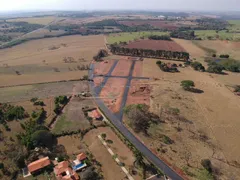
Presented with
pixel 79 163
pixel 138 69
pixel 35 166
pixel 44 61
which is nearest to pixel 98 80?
pixel 138 69

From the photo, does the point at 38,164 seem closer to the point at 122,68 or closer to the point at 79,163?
the point at 79,163

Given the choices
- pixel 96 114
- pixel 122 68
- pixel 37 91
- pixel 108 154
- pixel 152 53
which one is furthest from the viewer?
pixel 152 53

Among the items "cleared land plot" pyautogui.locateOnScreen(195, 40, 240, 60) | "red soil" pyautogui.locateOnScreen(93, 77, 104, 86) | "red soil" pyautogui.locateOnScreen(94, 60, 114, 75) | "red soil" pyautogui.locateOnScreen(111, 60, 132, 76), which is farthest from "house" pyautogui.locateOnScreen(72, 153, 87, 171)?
"cleared land plot" pyautogui.locateOnScreen(195, 40, 240, 60)

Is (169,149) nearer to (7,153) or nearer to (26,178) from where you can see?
(26,178)

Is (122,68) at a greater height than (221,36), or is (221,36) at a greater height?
(221,36)

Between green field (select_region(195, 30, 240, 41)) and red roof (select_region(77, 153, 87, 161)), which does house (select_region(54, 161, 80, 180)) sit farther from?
green field (select_region(195, 30, 240, 41))

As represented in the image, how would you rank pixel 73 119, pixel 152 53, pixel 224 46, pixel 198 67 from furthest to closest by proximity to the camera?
1. pixel 224 46
2. pixel 152 53
3. pixel 198 67
4. pixel 73 119

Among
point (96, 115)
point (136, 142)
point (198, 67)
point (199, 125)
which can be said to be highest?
point (198, 67)
